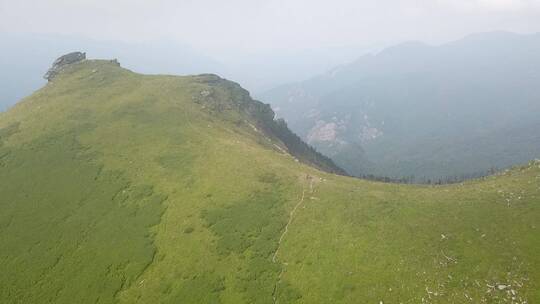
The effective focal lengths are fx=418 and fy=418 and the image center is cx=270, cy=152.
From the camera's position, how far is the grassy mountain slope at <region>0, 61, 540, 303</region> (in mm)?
40844

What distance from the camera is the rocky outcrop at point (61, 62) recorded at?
135000 mm

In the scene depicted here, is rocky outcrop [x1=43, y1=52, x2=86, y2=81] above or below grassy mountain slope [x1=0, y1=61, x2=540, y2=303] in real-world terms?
above

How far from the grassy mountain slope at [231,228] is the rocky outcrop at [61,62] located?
5655 cm

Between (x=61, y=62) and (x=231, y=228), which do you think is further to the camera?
(x=61, y=62)

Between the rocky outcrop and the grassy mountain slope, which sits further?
the rocky outcrop

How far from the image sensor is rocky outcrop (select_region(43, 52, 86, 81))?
135000mm

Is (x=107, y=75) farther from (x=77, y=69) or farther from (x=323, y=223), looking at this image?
(x=323, y=223)

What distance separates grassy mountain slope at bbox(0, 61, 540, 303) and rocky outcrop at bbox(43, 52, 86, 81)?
56547 millimetres

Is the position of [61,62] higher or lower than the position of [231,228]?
higher

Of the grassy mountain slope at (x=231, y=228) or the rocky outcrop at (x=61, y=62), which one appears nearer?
the grassy mountain slope at (x=231, y=228)

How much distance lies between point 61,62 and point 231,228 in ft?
378

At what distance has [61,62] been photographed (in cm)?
14012

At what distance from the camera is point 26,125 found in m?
89.1

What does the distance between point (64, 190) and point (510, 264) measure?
62.7 m
